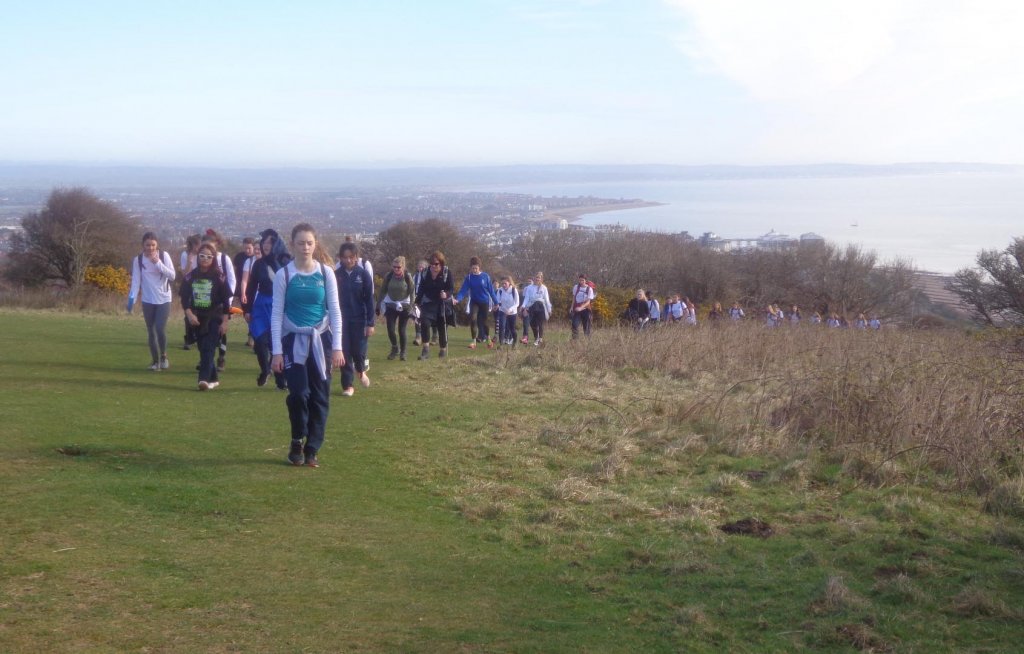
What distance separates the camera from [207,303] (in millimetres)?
11258

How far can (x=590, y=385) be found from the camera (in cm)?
1334

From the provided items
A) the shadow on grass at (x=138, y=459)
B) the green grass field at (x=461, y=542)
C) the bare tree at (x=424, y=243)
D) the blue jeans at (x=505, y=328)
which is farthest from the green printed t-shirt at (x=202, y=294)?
the bare tree at (x=424, y=243)

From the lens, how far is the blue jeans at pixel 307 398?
761 cm

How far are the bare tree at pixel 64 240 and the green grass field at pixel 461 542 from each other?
119 feet

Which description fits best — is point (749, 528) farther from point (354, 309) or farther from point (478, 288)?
point (478, 288)

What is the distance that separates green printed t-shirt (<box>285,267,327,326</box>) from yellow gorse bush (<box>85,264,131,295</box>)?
118 feet

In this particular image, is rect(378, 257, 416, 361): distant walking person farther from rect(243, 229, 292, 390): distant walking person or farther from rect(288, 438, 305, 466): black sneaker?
rect(288, 438, 305, 466): black sneaker

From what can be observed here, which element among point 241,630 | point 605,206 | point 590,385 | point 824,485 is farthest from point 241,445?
point 605,206

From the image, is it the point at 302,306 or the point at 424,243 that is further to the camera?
the point at 424,243

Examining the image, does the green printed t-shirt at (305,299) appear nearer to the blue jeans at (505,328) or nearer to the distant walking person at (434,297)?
the distant walking person at (434,297)

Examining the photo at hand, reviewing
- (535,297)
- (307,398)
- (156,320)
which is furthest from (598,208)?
(307,398)

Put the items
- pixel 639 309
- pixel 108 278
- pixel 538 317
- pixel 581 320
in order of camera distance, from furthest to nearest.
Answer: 1. pixel 108 278
2. pixel 639 309
3. pixel 581 320
4. pixel 538 317

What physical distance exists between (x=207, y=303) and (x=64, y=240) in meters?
36.4

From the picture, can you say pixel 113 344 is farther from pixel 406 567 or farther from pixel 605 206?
pixel 605 206
